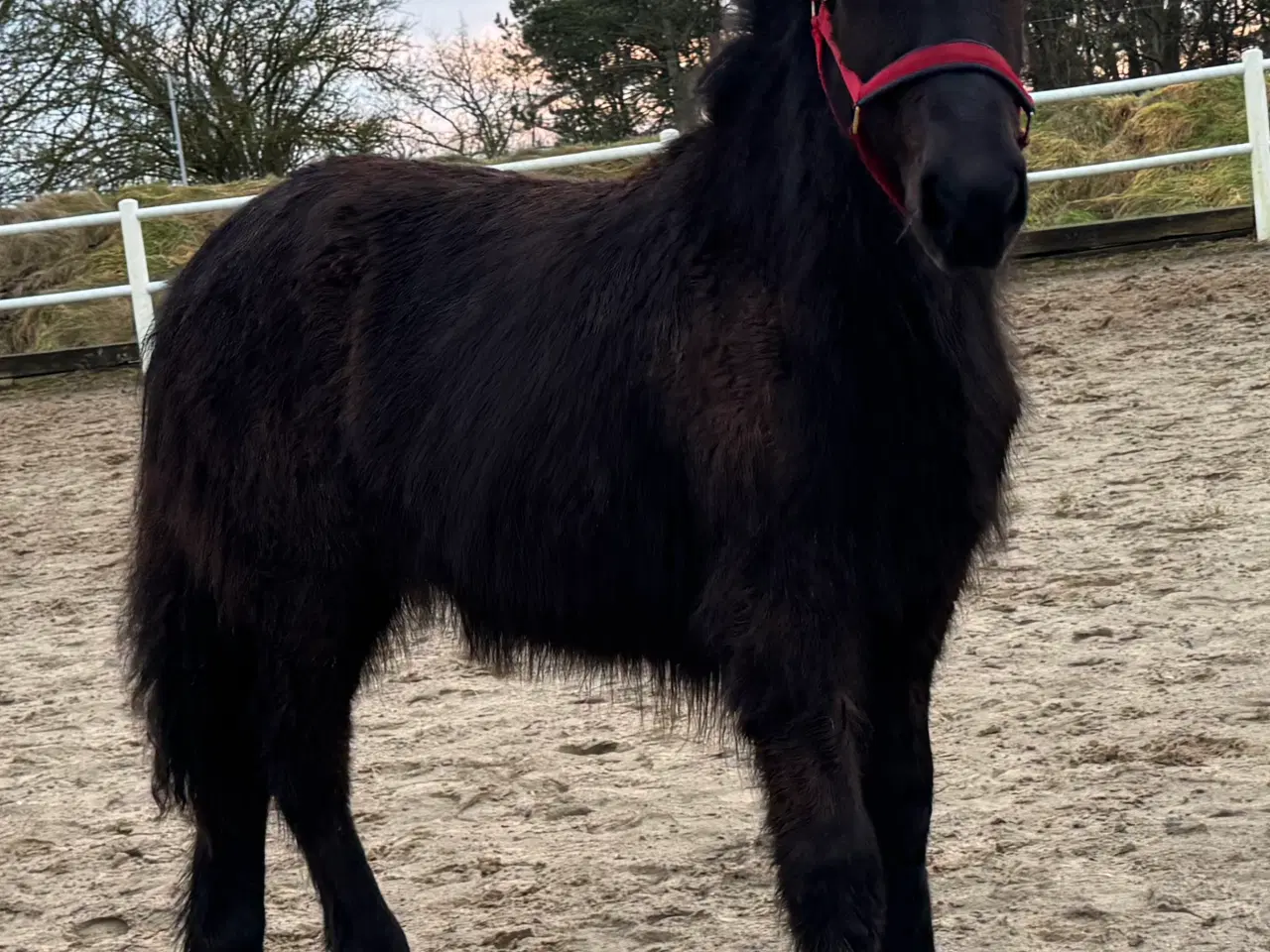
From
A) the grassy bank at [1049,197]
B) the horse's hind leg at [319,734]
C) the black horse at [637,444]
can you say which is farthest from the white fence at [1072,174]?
the horse's hind leg at [319,734]

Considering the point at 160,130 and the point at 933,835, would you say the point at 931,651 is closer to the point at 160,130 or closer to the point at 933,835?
the point at 933,835

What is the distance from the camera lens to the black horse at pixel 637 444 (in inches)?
94.0

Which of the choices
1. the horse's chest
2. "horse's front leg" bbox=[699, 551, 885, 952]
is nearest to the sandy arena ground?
the horse's chest

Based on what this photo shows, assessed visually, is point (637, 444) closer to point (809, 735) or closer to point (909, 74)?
point (809, 735)

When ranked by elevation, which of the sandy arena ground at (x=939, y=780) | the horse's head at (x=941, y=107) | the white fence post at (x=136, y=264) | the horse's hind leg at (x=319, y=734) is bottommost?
the sandy arena ground at (x=939, y=780)

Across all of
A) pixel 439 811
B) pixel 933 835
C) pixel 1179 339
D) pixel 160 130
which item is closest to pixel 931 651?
pixel 933 835

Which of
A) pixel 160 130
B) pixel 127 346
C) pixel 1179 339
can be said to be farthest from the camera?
pixel 160 130

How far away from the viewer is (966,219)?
2.03 m

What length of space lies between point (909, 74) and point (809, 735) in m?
1.02

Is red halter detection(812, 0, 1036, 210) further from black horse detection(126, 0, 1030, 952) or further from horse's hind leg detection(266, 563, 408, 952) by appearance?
horse's hind leg detection(266, 563, 408, 952)

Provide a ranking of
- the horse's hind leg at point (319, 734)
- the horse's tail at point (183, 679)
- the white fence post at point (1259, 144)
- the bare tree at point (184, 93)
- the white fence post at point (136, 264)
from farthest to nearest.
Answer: the bare tree at point (184, 93) < the white fence post at point (136, 264) < the white fence post at point (1259, 144) < the horse's tail at point (183, 679) < the horse's hind leg at point (319, 734)

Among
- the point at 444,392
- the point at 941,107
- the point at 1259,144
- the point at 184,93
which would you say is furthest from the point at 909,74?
the point at 184,93

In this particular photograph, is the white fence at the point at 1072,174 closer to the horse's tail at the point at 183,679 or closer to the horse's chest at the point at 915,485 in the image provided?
the horse's tail at the point at 183,679

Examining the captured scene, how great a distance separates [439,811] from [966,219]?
7.86 ft
